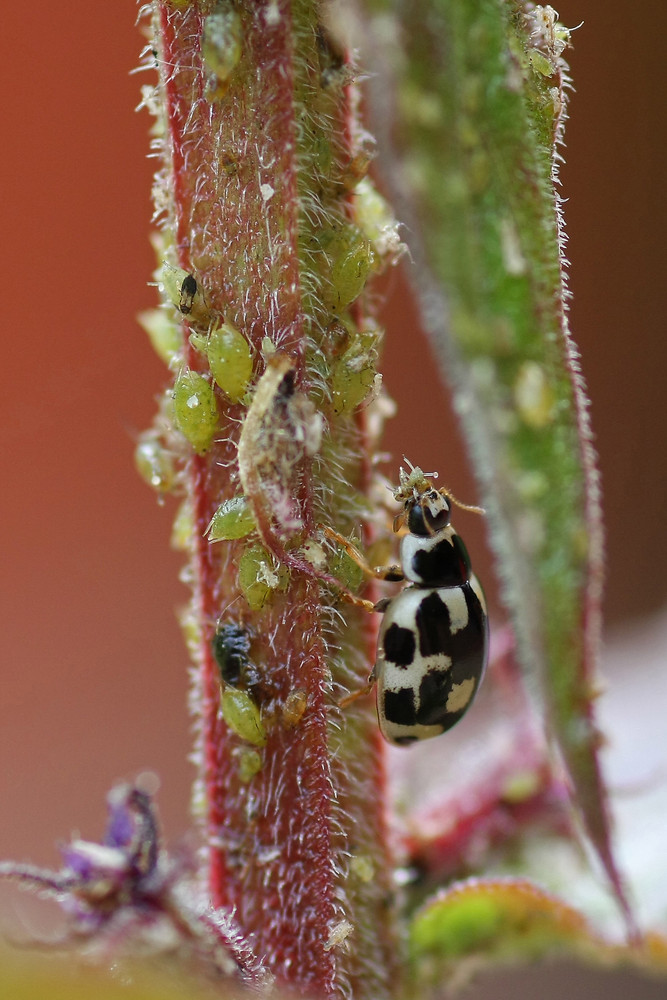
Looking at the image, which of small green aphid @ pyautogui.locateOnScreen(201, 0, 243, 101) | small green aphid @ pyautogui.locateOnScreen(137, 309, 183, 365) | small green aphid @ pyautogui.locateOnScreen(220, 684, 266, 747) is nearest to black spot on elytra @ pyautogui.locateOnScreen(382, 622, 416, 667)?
small green aphid @ pyautogui.locateOnScreen(220, 684, 266, 747)

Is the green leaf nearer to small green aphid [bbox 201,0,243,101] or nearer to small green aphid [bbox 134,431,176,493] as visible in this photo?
small green aphid [bbox 201,0,243,101]

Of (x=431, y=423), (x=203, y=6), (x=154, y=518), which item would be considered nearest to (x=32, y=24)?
(x=154, y=518)

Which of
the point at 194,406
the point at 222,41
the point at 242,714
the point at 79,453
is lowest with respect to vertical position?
the point at 242,714

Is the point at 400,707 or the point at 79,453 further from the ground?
the point at 79,453

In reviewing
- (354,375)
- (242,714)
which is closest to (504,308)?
(354,375)

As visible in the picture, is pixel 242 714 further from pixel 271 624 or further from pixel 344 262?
pixel 344 262

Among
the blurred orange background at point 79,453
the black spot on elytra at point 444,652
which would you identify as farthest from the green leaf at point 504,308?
the blurred orange background at point 79,453

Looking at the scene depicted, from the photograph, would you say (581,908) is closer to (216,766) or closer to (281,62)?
(216,766)
